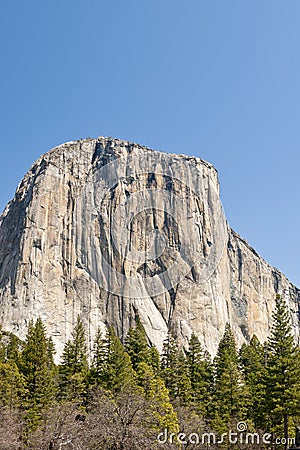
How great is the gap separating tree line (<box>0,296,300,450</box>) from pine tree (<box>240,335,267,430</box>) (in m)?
0.10

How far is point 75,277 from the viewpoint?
3423 inches

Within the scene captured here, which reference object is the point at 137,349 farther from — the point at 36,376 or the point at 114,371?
the point at 36,376

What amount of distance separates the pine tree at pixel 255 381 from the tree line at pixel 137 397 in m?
0.10

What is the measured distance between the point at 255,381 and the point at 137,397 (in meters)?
18.5

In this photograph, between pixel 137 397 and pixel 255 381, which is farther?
pixel 255 381

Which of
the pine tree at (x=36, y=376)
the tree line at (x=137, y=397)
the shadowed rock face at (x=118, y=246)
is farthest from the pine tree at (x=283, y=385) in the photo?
the shadowed rock face at (x=118, y=246)

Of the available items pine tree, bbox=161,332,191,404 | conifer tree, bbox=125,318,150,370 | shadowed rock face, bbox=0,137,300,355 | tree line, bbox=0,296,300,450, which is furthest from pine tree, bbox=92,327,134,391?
shadowed rock face, bbox=0,137,300,355

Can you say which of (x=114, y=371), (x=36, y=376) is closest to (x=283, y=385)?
(x=114, y=371)

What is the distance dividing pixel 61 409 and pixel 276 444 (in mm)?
16750

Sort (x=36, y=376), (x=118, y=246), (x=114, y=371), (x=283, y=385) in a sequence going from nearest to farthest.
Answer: (x=283, y=385), (x=36, y=376), (x=114, y=371), (x=118, y=246)

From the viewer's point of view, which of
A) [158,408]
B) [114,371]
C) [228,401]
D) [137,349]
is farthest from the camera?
[137,349]

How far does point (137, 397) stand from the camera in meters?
27.1

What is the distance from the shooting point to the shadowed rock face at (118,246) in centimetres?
8350

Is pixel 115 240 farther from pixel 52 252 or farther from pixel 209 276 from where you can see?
pixel 209 276
